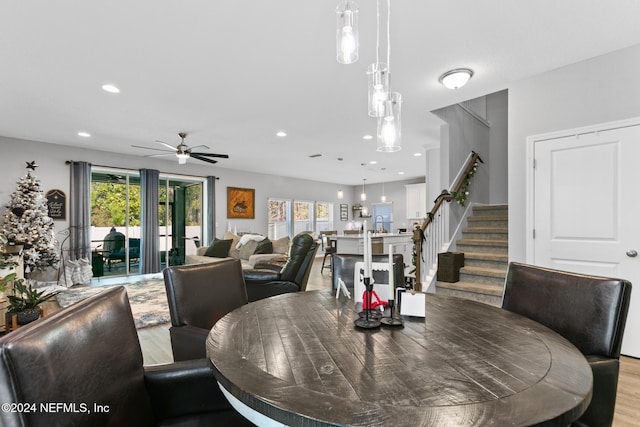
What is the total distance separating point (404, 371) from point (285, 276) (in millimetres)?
2993

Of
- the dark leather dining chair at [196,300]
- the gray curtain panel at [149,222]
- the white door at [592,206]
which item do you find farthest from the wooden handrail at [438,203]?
the gray curtain panel at [149,222]

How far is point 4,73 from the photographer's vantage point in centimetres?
308

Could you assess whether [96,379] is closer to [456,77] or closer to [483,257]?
[456,77]

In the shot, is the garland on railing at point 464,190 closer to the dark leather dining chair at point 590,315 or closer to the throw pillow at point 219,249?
the dark leather dining chair at point 590,315

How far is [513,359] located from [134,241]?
294 inches

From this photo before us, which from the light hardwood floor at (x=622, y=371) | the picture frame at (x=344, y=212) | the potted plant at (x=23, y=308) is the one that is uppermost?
the picture frame at (x=344, y=212)

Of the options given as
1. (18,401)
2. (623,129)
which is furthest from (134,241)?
(623,129)

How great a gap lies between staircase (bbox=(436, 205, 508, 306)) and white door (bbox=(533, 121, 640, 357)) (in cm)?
84

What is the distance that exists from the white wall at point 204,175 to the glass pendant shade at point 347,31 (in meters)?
6.49

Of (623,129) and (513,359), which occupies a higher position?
(623,129)

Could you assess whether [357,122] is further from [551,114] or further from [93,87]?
[93,87]

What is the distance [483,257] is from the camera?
13.9 feet

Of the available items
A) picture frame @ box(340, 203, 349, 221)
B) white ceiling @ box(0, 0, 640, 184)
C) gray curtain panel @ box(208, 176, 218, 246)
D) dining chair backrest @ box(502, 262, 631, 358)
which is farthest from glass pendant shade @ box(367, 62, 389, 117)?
picture frame @ box(340, 203, 349, 221)

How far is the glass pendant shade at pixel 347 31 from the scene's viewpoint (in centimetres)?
156
